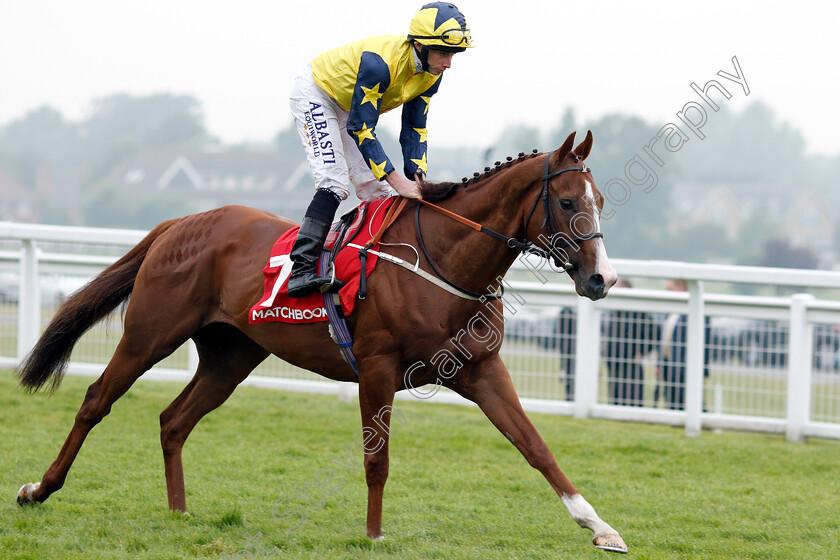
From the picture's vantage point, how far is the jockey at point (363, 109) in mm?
3748

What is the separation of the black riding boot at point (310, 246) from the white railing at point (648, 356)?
2388 millimetres

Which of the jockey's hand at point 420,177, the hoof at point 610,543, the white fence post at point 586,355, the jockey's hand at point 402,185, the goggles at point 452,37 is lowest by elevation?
the hoof at point 610,543

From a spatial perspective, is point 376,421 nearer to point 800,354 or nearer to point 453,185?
point 453,185

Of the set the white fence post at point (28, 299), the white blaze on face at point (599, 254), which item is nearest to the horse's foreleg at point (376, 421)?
the white blaze on face at point (599, 254)

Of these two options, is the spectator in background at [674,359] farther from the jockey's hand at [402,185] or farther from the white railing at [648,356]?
the jockey's hand at [402,185]

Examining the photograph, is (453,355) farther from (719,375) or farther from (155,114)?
(155,114)

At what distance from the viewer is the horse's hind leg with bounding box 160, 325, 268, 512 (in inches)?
173

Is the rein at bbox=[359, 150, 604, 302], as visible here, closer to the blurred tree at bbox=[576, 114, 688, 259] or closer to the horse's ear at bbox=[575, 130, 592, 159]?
the horse's ear at bbox=[575, 130, 592, 159]

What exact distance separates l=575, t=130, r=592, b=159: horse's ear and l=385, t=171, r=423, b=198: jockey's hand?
29.0 inches

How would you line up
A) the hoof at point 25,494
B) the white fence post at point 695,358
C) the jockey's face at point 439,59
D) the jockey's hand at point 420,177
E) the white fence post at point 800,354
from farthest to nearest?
the white fence post at point 695,358 < the white fence post at point 800,354 < the hoof at point 25,494 < the jockey's hand at point 420,177 < the jockey's face at point 439,59

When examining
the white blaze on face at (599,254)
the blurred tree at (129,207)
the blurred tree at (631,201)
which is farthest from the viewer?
the blurred tree at (129,207)

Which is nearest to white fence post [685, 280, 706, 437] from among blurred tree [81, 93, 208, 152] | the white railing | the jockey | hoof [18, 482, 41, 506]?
the white railing

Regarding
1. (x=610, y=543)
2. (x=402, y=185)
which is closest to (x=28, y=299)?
(x=402, y=185)

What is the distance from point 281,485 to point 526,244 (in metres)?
2.16
